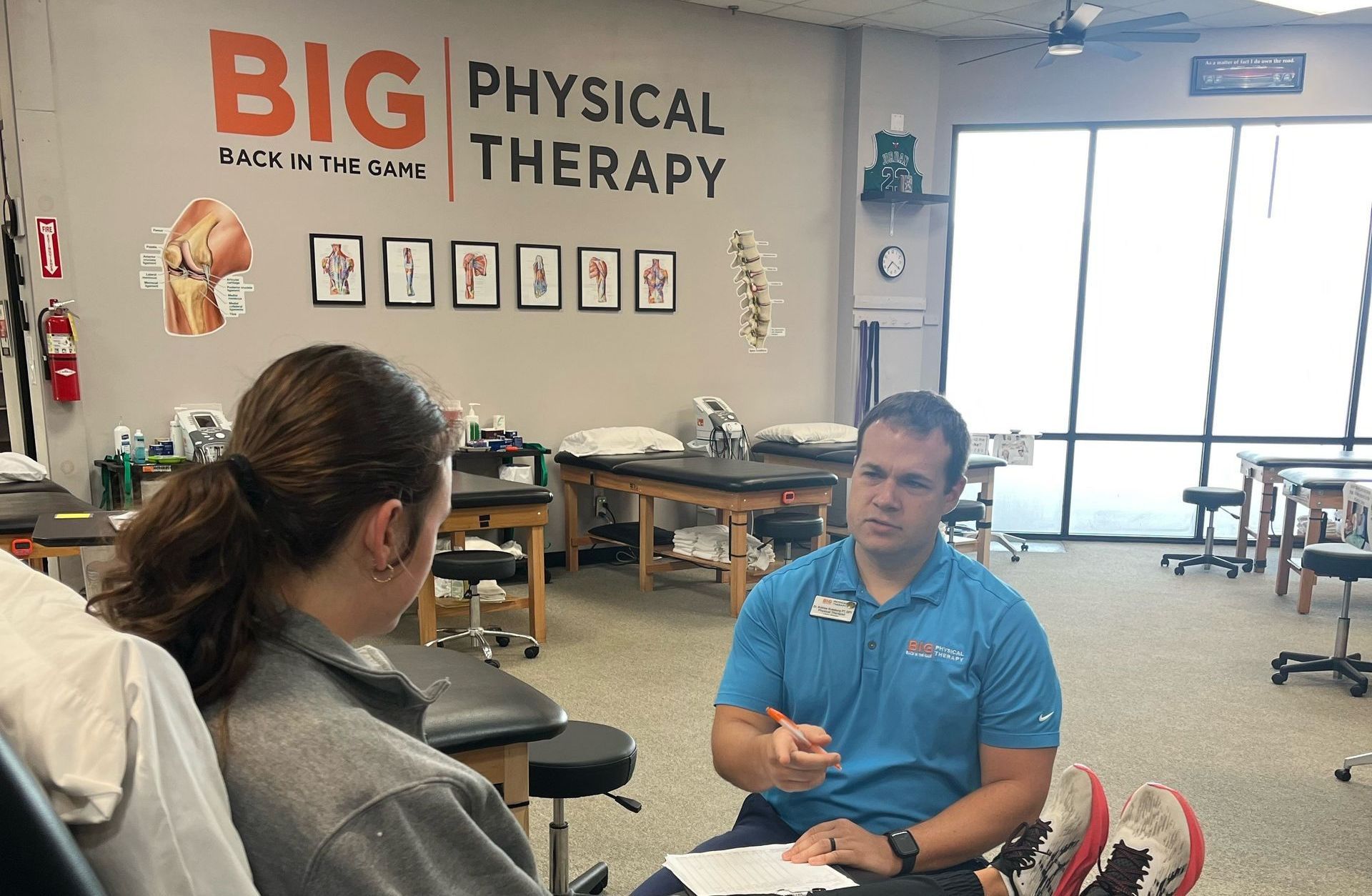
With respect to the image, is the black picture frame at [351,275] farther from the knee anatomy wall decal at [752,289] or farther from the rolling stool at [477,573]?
the knee anatomy wall decal at [752,289]

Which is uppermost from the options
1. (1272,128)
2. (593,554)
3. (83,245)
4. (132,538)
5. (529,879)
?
(1272,128)

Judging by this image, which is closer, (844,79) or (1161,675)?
(1161,675)

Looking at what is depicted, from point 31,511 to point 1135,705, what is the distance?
13.2 feet

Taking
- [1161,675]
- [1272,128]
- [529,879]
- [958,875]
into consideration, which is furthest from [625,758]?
[1272,128]

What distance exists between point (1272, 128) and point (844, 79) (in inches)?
112

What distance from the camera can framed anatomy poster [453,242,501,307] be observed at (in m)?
5.41

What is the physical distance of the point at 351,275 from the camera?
513 cm

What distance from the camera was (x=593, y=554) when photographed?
6.05 meters

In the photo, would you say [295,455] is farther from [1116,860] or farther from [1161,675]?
[1161,675]

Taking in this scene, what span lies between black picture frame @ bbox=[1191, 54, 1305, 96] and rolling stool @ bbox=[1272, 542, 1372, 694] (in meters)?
3.72

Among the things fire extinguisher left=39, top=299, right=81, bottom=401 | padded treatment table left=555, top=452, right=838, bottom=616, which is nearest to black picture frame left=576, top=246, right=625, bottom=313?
padded treatment table left=555, top=452, right=838, bottom=616

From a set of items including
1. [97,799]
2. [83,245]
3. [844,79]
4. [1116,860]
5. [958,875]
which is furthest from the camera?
[844,79]

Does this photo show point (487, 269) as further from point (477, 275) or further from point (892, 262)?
point (892, 262)

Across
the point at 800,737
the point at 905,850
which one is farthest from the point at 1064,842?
the point at 800,737
